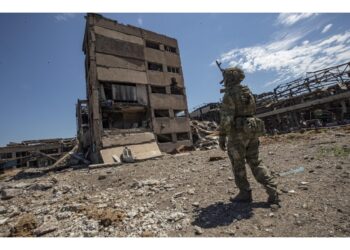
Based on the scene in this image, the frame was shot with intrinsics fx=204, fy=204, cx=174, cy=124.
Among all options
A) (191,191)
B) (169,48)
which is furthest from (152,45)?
(191,191)

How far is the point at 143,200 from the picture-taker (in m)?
4.20

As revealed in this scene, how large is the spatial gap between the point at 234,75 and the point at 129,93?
14734mm

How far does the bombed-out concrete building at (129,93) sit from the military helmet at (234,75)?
38.4ft

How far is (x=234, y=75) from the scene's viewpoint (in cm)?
346

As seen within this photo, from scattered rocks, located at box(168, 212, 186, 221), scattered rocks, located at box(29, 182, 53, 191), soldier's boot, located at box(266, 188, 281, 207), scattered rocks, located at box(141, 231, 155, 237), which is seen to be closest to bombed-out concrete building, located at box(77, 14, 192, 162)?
scattered rocks, located at box(29, 182, 53, 191)

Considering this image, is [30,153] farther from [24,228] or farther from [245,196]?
[245,196]

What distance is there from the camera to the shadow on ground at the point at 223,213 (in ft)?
9.27

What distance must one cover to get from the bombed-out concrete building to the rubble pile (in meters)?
1.54

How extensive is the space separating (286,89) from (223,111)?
62.8 feet

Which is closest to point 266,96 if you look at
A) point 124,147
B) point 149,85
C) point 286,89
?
point 286,89

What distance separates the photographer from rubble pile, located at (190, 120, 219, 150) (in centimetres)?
1913

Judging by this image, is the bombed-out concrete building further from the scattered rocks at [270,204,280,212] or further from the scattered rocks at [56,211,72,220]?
the scattered rocks at [270,204,280,212]

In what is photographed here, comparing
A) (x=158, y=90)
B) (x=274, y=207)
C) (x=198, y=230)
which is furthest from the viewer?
(x=158, y=90)

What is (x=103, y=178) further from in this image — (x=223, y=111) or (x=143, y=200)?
(x=223, y=111)
